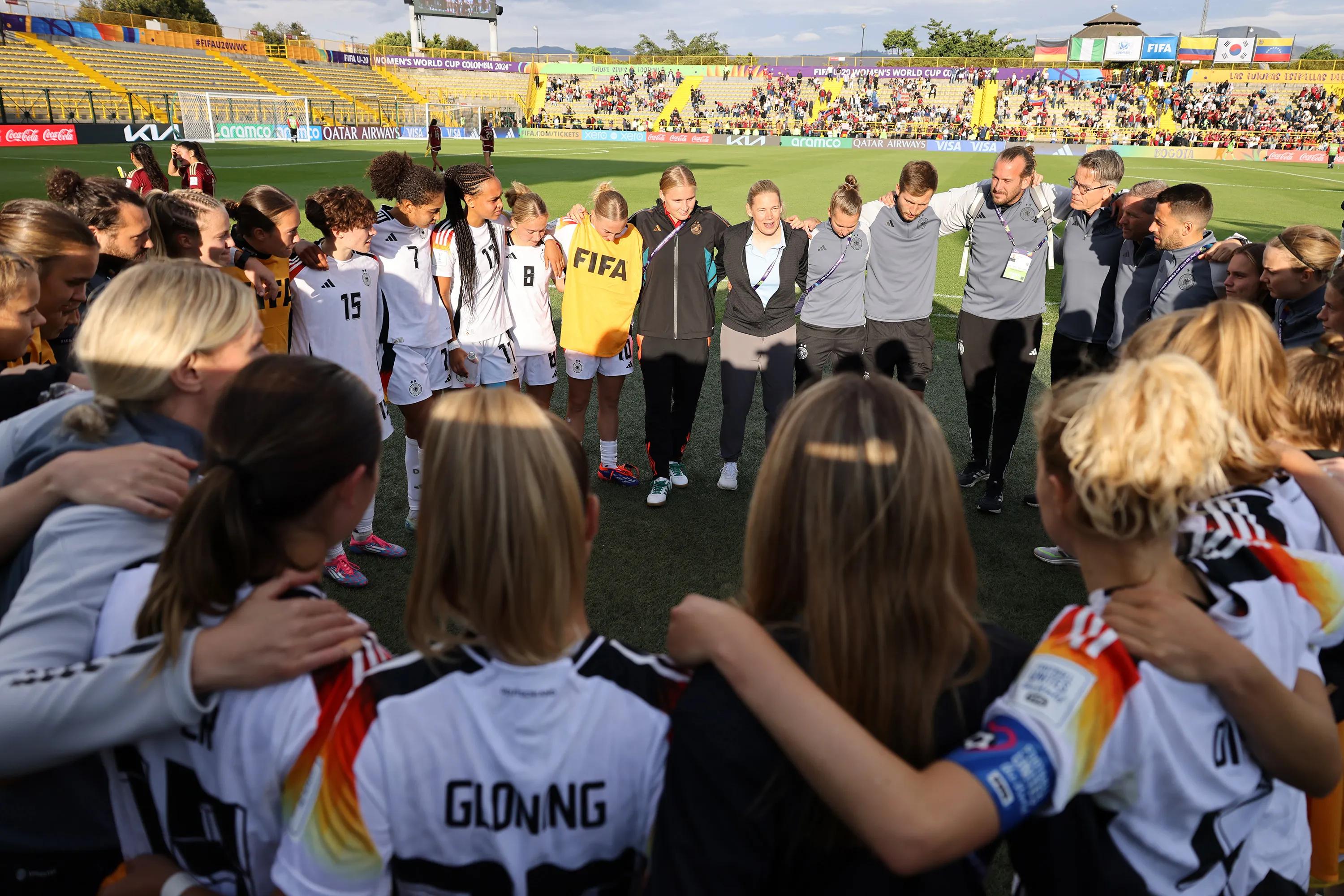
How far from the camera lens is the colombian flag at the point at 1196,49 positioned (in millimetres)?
53844

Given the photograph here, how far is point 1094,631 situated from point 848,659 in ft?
1.42

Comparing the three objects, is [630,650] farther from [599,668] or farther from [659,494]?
[659,494]

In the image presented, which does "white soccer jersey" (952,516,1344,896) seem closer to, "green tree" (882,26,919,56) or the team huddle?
Answer: the team huddle

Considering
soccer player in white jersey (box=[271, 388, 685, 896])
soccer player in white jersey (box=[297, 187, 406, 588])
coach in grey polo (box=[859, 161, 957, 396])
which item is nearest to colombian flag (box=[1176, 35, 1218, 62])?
coach in grey polo (box=[859, 161, 957, 396])

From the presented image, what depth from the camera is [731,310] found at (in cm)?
553

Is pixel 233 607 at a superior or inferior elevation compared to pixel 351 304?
inferior

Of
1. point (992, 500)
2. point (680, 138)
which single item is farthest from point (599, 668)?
point (680, 138)

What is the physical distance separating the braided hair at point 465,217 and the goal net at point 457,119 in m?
47.1

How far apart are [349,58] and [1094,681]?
63228 mm

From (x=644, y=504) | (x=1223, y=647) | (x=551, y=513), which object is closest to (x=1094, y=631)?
(x=1223, y=647)

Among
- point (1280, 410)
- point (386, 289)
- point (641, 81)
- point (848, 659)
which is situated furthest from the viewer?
point (641, 81)

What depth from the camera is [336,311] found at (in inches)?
167

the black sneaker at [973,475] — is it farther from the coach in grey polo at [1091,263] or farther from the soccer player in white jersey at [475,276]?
the soccer player in white jersey at [475,276]

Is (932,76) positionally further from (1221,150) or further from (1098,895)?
(1098,895)
